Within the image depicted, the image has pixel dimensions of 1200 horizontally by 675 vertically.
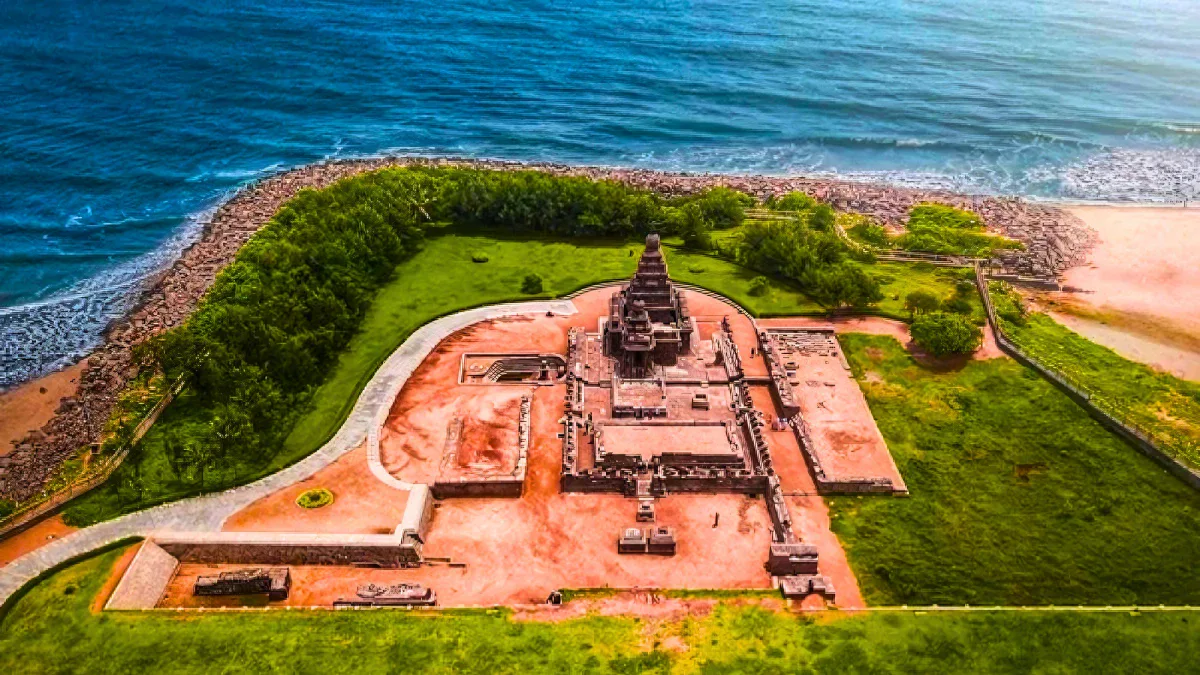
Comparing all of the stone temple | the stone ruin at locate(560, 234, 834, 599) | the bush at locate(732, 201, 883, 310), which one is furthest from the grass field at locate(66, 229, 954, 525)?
the stone temple

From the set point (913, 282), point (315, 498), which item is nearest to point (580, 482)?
point (315, 498)

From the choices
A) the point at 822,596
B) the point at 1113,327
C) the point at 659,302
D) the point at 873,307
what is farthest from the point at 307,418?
the point at 1113,327

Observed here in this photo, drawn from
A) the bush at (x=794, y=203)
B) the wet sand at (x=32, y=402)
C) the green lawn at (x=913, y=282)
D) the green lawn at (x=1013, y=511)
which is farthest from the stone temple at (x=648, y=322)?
the wet sand at (x=32, y=402)

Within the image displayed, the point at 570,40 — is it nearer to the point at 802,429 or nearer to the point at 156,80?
the point at 156,80

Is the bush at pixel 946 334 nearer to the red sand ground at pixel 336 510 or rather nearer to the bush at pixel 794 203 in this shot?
the bush at pixel 794 203

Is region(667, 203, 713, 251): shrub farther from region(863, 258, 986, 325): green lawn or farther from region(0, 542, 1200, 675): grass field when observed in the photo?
region(0, 542, 1200, 675): grass field

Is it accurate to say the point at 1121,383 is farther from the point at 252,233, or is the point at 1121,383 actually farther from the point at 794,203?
the point at 252,233

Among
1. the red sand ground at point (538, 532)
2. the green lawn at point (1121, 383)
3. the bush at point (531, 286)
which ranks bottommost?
the red sand ground at point (538, 532)
